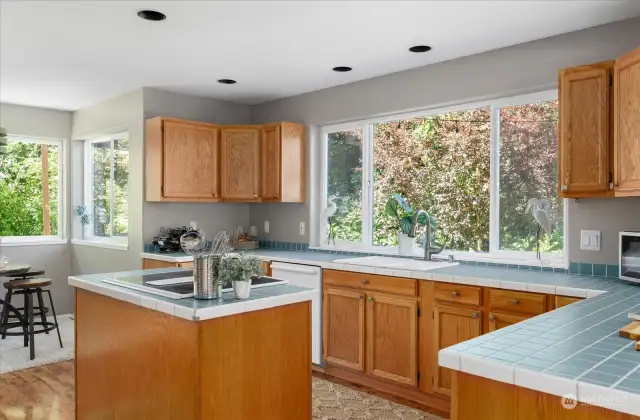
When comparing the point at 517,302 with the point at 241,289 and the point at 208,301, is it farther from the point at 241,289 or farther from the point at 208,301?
the point at 208,301

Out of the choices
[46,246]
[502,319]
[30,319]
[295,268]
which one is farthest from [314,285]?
[46,246]

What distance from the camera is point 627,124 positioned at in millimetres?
2582

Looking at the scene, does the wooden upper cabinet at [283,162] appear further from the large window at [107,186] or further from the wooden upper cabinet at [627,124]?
the wooden upper cabinet at [627,124]

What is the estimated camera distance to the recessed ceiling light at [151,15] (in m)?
2.88

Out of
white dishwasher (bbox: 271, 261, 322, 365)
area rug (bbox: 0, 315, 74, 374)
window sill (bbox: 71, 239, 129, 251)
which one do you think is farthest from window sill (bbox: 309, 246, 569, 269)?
area rug (bbox: 0, 315, 74, 374)

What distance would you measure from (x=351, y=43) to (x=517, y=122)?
129 cm

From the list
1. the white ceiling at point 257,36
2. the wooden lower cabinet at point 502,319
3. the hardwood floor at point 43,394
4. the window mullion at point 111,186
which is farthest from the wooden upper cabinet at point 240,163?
the wooden lower cabinet at point 502,319

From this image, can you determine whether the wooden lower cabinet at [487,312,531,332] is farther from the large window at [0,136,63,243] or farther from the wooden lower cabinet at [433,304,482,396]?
the large window at [0,136,63,243]

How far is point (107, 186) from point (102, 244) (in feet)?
2.28

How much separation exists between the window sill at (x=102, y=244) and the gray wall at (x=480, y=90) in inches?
61.7

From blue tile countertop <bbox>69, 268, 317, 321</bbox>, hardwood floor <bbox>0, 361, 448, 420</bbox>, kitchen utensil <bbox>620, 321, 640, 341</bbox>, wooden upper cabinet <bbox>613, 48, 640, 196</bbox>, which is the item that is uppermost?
wooden upper cabinet <bbox>613, 48, 640, 196</bbox>

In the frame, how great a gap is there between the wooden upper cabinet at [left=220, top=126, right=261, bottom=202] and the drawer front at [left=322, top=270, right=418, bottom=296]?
1.52 metres

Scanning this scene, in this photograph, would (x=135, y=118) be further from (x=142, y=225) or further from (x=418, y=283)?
(x=418, y=283)

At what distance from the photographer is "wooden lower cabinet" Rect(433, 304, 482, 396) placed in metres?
3.02
